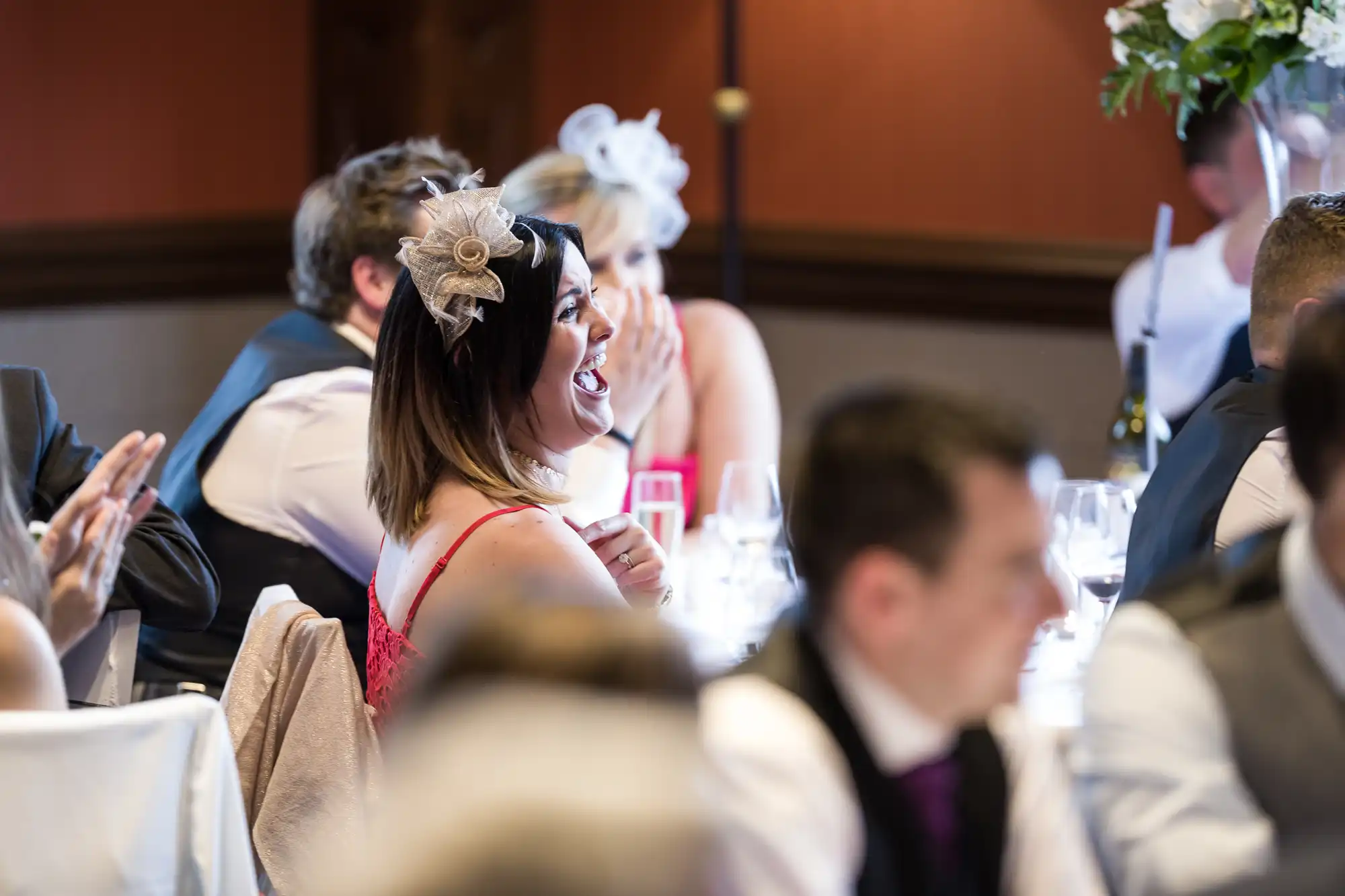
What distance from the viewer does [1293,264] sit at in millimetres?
2092

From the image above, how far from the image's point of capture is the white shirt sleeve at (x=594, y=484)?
8.23 feet

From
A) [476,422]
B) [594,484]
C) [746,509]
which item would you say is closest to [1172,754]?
[476,422]

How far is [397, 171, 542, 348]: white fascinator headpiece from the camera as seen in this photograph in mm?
1938

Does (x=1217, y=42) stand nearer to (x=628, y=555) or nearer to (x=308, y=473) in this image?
(x=628, y=555)

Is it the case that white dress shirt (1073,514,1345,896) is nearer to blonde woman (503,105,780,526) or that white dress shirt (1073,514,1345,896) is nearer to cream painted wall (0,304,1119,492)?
blonde woman (503,105,780,526)

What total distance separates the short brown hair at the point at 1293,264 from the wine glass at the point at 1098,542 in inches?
11.6

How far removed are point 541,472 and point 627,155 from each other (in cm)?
144

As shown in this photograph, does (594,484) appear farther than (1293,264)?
Yes

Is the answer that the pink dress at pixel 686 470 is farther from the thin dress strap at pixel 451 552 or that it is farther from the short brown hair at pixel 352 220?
the thin dress strap at pixel 451 552

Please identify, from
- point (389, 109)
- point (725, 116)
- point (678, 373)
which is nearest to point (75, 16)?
point (389, 109)

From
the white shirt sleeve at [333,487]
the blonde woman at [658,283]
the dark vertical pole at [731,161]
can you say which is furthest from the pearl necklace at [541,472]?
the dark vertical pole at [731,161]

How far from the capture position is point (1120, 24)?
269 centimetres

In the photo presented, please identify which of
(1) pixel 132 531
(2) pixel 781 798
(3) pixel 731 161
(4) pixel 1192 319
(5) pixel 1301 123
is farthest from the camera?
(3) pixel 731 161

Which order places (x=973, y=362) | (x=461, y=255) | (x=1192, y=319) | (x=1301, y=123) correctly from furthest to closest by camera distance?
(x=973, y=362)
(x=1192, y=319)
(x=1301, y=123)
(x=461, y=255)
